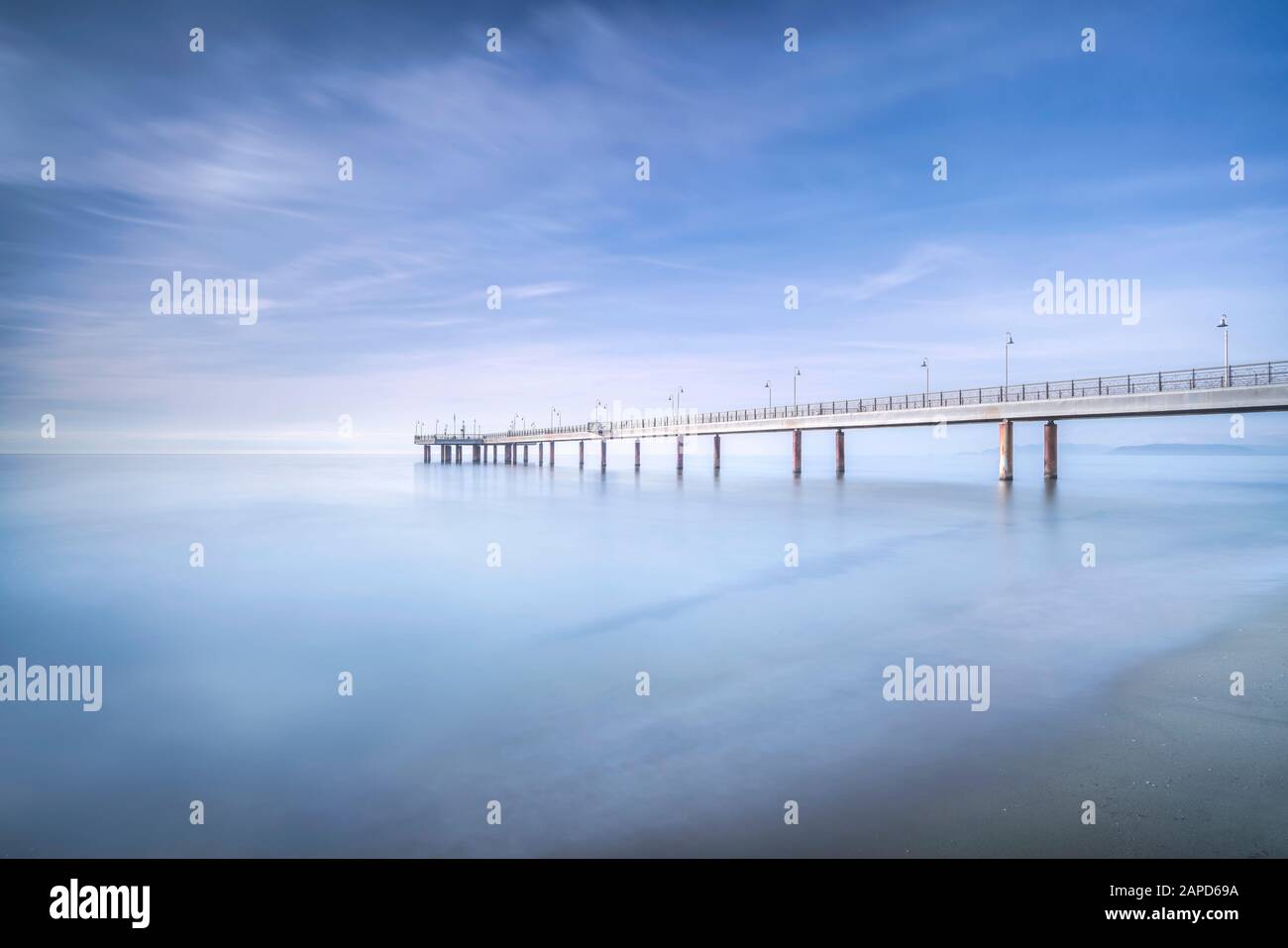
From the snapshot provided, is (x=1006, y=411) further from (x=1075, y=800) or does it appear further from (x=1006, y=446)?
(x=1075, y=800)

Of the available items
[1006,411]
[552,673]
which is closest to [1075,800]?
[552,673]

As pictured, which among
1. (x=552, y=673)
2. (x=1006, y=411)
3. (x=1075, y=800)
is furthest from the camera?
(x=1006, y=411)

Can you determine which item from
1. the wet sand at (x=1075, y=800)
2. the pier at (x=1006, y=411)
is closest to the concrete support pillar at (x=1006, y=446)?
the pier at (x=1006, y=411)

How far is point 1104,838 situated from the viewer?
204 inches

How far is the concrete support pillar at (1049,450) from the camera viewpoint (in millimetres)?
48475

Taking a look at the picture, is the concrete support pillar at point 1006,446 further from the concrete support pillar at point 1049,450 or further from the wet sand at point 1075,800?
the wet sand at point 1075,800

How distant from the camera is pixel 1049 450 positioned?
1950 inches

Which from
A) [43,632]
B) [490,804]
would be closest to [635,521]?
[43,632]

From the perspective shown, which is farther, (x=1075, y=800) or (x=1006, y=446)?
(x=1006, y=446)

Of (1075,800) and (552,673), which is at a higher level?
(1075,800)

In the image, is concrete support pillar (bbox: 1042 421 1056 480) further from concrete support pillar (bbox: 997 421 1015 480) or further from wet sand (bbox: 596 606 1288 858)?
wet sand (bbox: 596 606 1288 858)
